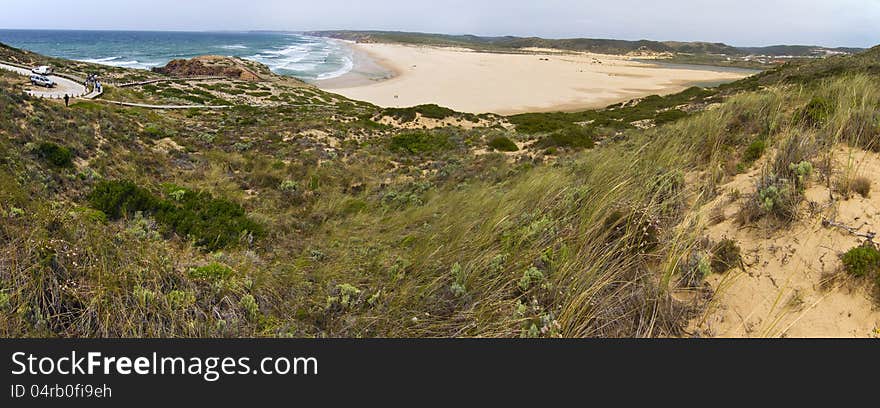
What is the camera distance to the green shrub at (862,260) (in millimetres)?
3158

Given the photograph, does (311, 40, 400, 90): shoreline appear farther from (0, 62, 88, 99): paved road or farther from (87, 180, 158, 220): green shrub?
(87, 180, 158, 220): green shrub

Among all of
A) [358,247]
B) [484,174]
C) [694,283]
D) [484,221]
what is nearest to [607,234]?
[694,283]

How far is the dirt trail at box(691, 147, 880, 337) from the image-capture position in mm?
3053

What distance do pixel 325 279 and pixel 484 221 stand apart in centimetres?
236

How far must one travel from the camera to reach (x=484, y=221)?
18.4ft

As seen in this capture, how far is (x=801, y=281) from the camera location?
11.1 feet

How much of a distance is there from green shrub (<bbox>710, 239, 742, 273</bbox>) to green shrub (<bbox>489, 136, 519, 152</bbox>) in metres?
14.4

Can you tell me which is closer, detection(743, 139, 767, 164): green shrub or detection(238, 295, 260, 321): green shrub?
detection(238, 295, 260, 321): green shrub

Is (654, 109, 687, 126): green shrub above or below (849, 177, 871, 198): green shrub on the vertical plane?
above

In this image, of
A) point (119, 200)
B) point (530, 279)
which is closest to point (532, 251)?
point (530, 279)

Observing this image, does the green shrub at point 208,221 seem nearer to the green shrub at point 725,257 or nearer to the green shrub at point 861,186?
the green shrub at point 725,257

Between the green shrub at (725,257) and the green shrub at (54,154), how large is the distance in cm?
1231

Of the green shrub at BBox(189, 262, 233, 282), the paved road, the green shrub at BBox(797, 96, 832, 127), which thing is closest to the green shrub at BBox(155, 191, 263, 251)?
the green shrub at BBox(189, 262, 233, 282)

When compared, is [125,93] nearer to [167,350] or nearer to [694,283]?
[167,350]
